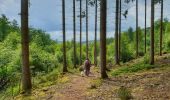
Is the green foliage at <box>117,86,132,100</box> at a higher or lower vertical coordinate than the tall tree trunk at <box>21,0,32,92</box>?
lower

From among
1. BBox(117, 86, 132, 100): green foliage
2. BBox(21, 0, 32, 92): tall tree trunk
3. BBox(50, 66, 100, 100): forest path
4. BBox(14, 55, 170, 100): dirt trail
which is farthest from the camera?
BBox(21, 0, 32, 92): tall tree trunk

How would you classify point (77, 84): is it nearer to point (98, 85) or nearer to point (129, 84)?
point (98, 85)

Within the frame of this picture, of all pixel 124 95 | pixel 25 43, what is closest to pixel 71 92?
pixel 25 43

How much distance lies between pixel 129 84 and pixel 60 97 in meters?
3.83

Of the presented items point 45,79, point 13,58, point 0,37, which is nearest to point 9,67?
point 13,58

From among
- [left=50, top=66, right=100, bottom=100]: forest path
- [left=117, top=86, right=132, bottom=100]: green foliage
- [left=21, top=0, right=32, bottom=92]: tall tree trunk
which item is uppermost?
[left=21, top=0, right=32, bottom=92]: tall tree trunk

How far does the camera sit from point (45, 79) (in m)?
30.4

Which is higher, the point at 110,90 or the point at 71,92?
the point at 110,90

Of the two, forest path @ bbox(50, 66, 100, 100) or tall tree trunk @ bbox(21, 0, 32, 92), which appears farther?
tall tree trunk @ bbox(21, 0, 32, 92)

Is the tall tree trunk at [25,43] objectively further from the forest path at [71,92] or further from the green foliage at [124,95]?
the green foliage at [124,95]

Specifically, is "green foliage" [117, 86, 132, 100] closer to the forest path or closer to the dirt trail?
the dirt trail

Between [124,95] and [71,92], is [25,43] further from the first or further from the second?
[124,95]

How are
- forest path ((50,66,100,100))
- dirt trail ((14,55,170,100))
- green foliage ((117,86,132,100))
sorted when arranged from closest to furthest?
green foliage ((117,86,132,100))
dirt trail ((14,55,170,100))
forest path ((50,66,100,100))

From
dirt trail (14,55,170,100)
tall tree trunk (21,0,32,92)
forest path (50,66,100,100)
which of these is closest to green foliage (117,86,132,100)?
dirt trail (14,55,170,100)
